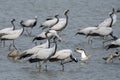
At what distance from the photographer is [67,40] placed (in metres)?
22.7

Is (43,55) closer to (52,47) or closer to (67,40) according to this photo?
(52,47)

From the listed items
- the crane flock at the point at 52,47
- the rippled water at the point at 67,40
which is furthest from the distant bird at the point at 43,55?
the rippled water at the point at 67,40

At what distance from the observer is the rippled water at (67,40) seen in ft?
55.6

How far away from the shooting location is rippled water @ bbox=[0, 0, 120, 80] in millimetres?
16938

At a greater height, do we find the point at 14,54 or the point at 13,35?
the point at 13,35

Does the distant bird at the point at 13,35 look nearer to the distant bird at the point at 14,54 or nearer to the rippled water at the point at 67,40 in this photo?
the rippled water at the point at 67,40

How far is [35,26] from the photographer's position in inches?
1008

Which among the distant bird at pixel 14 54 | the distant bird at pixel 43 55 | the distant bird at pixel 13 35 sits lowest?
the distant bird at pixel 14 54

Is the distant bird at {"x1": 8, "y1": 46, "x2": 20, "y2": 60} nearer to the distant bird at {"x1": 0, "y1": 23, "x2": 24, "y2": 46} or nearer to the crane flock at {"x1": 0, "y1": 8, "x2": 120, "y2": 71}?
the crane flock at {"x1": 0, "y1": 8, "x2": 120, "y2": 71}

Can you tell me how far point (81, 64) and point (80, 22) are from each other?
28.7 feet

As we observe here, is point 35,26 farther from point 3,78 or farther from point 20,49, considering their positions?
point 3,78

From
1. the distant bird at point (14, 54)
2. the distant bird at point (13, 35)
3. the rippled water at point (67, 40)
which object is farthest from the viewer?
the distant bird at point (13, 35)

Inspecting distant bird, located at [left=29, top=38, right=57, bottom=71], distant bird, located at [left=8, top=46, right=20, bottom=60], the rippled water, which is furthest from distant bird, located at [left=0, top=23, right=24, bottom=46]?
distant bird, located at [left=29, top=38, right=57, bottom=71]

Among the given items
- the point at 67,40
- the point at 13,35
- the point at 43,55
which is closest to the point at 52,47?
the point at 43,55
